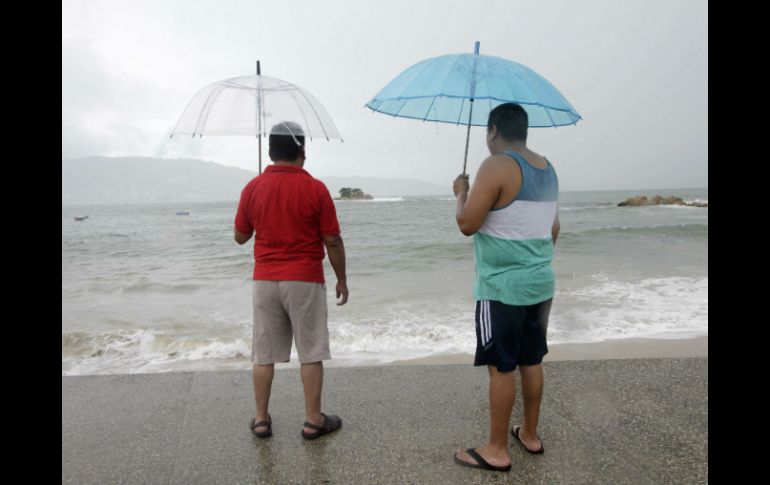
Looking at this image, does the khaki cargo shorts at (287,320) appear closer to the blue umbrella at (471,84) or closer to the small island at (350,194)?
the blue umbrella at (471,84)

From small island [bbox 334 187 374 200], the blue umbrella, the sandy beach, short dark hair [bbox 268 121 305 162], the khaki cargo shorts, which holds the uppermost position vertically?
small island [bbox 334 187 374 200]

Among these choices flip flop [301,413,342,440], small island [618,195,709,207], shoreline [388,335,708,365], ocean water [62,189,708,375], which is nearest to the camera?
flip flop [301,413,342,440]

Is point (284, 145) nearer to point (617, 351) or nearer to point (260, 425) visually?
point (260, 425)

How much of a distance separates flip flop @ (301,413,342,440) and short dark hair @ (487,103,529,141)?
80.3 inches

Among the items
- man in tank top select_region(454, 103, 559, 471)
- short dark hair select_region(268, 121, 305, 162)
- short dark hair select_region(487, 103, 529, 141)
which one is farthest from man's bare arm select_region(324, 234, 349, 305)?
short dark hair select_region(487, 103, 529, 141)

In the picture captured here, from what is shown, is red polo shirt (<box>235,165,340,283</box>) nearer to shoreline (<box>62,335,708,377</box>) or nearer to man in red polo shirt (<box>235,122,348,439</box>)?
man in red polo shirt (<box>235,122,348,439</box>)

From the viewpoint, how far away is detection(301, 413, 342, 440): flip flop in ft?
9.10

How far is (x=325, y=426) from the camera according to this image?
2852 mm

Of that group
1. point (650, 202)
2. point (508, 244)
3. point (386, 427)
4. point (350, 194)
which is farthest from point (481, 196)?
point (350, 194)

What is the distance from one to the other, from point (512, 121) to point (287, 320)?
1728mm

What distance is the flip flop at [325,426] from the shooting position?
9.10ft

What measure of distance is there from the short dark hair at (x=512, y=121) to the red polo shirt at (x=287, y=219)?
1.03 meters
